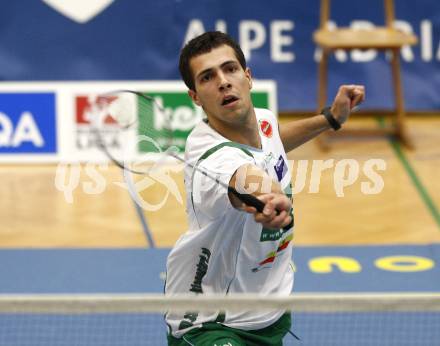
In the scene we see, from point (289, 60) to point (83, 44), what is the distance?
7.20 feet

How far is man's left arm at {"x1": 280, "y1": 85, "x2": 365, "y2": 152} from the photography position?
4.71m

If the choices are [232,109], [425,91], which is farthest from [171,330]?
[425,91]

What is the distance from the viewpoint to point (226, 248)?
13.7 feet

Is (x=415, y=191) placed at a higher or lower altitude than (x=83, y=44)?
lower

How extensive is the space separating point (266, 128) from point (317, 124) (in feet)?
1.68

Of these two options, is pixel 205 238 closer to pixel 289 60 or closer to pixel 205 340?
pixel 205 340

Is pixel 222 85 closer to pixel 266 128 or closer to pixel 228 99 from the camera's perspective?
pixel 228 99

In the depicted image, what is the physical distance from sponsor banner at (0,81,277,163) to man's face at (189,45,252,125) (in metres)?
5.81

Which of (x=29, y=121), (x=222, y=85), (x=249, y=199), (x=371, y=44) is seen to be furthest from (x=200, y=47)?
(x=29, y=121)

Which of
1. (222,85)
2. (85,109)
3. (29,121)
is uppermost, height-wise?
(222,85)

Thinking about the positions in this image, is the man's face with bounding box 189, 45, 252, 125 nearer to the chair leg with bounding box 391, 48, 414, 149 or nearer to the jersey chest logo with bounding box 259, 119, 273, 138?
the jersey chest logo with bounding box 259, 119, 273, 138

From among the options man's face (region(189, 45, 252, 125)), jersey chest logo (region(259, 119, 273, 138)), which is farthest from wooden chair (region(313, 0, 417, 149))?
man's face (region(189, 45, 252, 125))

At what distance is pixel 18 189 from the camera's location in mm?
9625

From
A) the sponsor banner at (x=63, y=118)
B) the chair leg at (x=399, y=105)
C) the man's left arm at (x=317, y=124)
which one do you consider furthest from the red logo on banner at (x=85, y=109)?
the man's left arm at (x=317, y=124)
